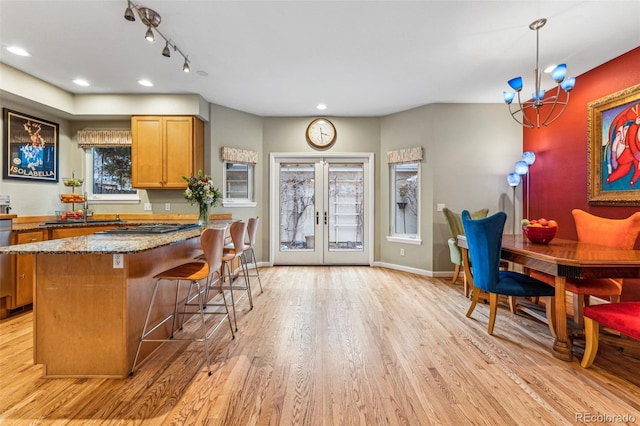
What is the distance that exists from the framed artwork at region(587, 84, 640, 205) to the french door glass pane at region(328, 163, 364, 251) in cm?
316

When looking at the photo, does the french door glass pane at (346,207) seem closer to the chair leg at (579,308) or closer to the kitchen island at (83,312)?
the chair leg at (579,308)

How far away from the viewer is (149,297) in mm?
2221

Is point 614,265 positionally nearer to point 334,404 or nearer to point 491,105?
point 334,404

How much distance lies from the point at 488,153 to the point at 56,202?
666 centimetres

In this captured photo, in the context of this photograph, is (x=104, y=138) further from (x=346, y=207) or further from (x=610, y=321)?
(x=610, y=321)

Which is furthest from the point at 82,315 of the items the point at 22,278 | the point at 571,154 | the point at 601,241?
the point at 571,154

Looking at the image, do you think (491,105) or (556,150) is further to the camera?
(491,105)

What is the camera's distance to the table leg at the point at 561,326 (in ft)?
7.09

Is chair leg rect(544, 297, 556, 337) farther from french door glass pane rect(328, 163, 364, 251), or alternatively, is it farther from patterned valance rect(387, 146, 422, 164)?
french door glass pane rect(328, 163, 364, 251)

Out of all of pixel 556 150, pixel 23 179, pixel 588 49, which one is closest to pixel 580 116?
pixel 556 150
